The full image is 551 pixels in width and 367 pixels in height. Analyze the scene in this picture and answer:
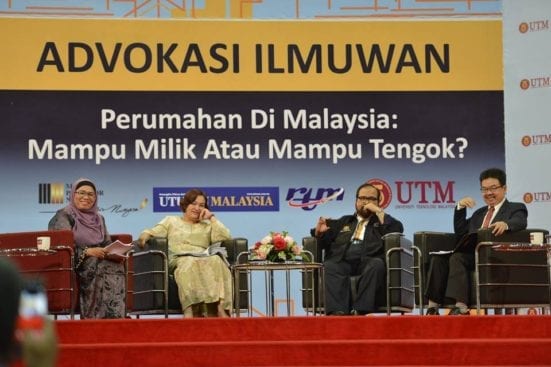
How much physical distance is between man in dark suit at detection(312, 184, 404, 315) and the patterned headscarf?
53.7 inches

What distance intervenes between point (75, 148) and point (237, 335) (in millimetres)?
3412

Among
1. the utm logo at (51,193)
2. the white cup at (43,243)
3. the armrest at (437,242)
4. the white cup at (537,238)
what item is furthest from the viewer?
the utm logo at (51,193)

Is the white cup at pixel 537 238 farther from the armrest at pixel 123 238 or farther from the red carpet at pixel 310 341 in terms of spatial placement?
the armrest at pixel 123 238

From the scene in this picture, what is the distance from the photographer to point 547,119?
8633mm

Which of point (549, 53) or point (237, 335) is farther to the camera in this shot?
point (549, 53)

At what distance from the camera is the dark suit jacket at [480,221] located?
22.0 feet

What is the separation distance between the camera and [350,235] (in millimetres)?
7375

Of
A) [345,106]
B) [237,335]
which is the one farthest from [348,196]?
[237,335]

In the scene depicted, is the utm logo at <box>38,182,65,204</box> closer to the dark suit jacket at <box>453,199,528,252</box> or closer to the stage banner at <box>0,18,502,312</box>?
the stage banner at <box>0,18,502,312</box>

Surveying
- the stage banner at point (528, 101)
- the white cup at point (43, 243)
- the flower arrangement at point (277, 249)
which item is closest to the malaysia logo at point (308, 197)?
the stage banner at point (528, 101)

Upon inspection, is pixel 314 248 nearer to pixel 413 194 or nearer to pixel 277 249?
pixel 277 249

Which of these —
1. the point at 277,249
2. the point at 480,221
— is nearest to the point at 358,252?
the point at 277,249

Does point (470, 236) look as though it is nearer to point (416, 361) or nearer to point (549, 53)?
point (416, 361)

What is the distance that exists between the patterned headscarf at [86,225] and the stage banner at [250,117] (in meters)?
1.50
